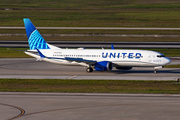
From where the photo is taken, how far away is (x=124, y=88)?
41844 mm

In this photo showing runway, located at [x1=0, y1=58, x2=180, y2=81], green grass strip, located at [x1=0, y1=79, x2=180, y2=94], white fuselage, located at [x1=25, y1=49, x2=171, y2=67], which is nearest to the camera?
green grass strip, located at [x1=0, y1=79, x2=180, y2=94]

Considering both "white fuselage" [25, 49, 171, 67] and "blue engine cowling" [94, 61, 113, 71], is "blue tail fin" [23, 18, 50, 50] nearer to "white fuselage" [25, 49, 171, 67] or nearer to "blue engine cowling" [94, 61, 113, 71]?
"white fuselage" [25, 49, 171, 67]

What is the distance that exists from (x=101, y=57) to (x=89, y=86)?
544 inches

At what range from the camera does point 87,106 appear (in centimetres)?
3125

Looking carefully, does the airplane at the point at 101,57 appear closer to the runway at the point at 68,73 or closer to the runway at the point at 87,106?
the runway at the point at 68,73

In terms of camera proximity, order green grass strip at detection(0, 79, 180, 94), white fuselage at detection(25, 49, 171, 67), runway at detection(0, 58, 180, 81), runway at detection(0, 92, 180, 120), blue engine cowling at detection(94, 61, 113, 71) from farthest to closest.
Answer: white fuselage at detection(25, 49, 171, 67)
blue engine cowling at detection(94, 61, 113, 71)
runway at detection(0, 58, 180, 81)
green grass strip at detection(0, 79, 180, 94)
runway at detection(0, 92, 180, 120)

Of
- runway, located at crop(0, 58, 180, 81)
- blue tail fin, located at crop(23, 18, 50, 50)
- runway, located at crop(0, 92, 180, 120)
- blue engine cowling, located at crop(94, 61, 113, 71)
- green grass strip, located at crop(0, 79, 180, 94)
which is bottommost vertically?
runway, located at crop(0, 92, 180, 120)

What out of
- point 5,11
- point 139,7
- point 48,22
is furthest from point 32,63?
point 139,7

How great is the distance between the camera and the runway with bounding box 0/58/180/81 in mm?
51156

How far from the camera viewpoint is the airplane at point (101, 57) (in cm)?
5497

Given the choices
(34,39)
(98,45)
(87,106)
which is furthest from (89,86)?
(98,45)

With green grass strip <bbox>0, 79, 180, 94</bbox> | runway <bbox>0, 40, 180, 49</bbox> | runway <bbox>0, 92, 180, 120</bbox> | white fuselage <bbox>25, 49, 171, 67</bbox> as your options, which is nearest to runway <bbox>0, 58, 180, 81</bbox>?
white fuselage <bbox>25, 49, 171, 67</bbox>

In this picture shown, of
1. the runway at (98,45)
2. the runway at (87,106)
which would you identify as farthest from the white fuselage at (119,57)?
the runway at (98,45)

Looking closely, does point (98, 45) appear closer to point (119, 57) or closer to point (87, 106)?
point (119, 57)
